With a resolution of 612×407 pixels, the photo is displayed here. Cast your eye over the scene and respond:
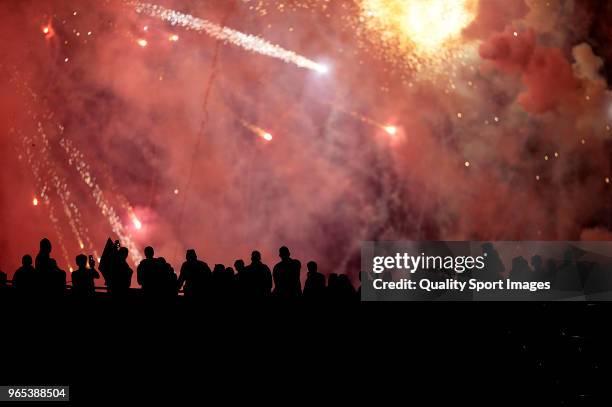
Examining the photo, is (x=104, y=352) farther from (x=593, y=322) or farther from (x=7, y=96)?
(x=7, y=96)

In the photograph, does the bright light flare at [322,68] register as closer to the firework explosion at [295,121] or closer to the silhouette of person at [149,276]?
the firework explosion at [295,121]

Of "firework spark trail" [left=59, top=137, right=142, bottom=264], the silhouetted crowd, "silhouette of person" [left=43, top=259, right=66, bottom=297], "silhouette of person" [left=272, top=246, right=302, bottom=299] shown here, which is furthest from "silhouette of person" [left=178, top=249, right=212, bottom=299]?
"firework spark trail" [left=59, top=137, right=142, bottom=264]

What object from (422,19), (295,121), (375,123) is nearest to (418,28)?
(422,19)

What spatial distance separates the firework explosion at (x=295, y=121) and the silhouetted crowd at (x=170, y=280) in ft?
32.6

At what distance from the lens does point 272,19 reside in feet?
61.2

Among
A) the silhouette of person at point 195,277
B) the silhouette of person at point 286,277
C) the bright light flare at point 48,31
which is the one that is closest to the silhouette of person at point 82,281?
the silhouette of person at point 195,277

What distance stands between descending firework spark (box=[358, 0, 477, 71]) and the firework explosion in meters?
0.05

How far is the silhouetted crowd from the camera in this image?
6.98 m

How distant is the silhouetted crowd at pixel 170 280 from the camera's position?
6.98 meters

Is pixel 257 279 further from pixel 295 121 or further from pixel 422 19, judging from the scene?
pixel 422 19

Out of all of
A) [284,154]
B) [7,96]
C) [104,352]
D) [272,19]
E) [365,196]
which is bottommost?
[104,352]

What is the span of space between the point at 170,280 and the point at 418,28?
12625 mm

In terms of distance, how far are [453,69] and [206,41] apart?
716 centimetres

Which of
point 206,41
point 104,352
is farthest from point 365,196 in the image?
point 104,352
